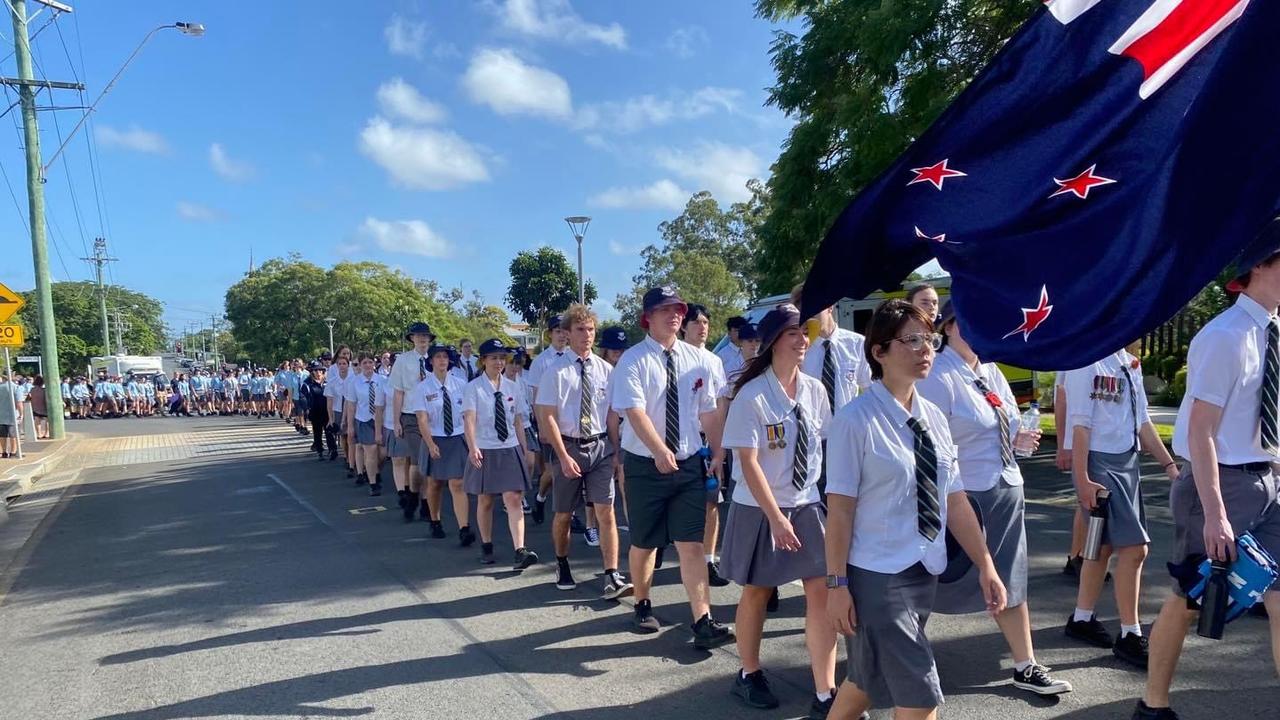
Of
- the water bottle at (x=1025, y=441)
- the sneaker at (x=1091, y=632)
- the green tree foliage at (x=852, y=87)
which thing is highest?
the green tree foliage at (x=852, y=87)

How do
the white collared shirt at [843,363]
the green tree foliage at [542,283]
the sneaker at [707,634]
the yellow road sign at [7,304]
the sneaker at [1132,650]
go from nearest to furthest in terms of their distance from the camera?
the sneaker at [1132,650] → the sneaker at [707,634] → the white collared shirt at [843,363] → the yellow road sign at [7,304] → the green tree foliage at [542,283]

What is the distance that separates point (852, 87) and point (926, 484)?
39.2 feet

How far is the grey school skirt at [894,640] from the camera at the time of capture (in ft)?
9.26

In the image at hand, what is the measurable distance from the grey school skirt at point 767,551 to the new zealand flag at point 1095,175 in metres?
1.39

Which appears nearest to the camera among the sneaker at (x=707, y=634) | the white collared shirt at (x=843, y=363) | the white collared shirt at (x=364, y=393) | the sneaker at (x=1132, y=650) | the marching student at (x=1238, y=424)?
the marching student at (x=1238, y=424)

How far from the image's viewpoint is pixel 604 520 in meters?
6.19

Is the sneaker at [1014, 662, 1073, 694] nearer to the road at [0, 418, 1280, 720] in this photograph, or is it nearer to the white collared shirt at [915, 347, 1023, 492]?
the road at [0, 418, 1280, 720]

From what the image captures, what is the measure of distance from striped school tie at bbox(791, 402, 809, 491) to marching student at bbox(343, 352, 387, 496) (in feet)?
25.1

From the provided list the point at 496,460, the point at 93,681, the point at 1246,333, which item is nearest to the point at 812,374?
the point at 1246,333

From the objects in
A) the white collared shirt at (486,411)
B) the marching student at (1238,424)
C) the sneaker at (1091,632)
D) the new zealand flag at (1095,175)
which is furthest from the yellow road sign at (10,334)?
the marching student at (1238,424)

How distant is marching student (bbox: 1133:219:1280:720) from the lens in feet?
10.5

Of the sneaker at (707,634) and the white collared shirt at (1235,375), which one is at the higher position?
the white collared shirt at (1235,375)

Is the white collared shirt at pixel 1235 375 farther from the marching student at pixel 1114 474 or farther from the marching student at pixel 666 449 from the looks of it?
the marching student at pixel 666 449

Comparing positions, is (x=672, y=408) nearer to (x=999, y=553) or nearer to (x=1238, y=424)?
(x=999, y=553)
